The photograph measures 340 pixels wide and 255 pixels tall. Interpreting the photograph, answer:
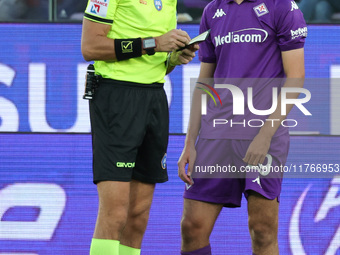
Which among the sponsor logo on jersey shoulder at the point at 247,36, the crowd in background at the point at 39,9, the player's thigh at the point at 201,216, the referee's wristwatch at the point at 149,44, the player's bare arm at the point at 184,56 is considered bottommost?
the player's thigh at the point at 201,216

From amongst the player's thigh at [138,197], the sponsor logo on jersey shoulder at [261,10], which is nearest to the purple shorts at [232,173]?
the player's thigh at [138,197]

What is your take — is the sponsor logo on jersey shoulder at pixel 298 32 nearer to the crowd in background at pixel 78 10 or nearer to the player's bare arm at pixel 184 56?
the player's bare arm at pixel 184 56

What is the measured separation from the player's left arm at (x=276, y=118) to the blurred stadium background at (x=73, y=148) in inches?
45.0

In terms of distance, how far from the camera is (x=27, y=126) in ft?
13.4

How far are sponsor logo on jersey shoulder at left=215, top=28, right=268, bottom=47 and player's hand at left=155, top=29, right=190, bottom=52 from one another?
19cm

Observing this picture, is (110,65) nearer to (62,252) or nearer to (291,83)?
(291,83)

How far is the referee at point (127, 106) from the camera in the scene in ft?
9.93

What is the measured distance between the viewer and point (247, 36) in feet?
9.78

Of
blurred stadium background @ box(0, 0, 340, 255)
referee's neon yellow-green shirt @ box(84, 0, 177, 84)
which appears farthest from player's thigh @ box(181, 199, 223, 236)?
blurred stadium background @ box(0, 0, 340, 255)

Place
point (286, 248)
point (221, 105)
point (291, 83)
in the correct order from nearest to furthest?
point (291, 83) < point (221, 105) < point (286, 248)

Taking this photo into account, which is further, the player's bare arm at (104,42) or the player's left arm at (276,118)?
the player's bare arm at (104,42)

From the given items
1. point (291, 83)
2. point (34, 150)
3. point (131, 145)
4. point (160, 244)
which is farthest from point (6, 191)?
point (291, 83)

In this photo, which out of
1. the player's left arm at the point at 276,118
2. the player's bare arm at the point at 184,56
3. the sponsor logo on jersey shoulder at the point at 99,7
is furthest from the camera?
the player's bare arm at the point at 184,56

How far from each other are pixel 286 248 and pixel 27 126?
1704 millimetres
